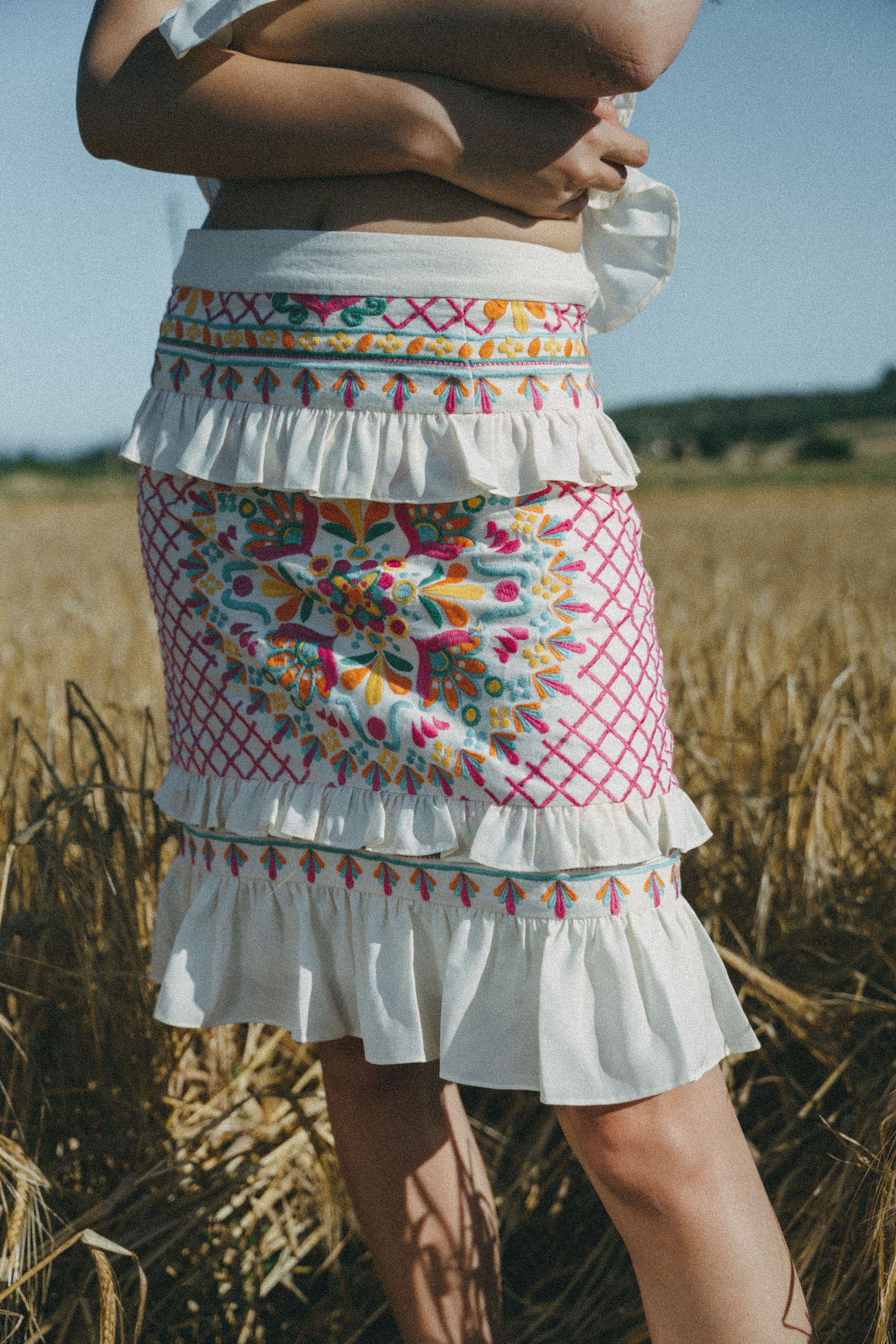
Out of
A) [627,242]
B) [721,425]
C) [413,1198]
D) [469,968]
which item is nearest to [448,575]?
[469,968]

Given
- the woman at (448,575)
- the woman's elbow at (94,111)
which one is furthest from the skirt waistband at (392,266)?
the woman's elbow at (94,111)

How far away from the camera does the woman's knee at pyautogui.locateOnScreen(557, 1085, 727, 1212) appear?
699 millimetres

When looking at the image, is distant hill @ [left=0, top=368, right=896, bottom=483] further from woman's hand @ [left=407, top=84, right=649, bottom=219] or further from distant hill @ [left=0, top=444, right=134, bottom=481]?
woman's hand @ [left=407, top=84, right=649, bottom=219]

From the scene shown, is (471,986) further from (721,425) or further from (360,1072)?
(721,425)

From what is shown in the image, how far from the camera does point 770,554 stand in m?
5.74

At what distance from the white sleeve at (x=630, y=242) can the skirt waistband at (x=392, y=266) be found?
14 cm

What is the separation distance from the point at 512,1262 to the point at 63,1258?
46 centimetres

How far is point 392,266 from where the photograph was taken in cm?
72

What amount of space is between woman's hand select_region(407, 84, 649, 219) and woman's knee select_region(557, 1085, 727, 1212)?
0.58 metres

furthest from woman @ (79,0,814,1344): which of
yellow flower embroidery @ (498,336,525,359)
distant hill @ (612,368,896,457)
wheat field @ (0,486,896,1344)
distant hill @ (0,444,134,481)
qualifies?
distant hill @ (0,444,134,481)

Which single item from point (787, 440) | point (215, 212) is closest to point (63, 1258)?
point (215, 212)

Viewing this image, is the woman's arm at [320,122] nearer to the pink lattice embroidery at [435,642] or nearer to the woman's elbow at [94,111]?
the woman's elbow at [94,111]

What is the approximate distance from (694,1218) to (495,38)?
2.40 ft

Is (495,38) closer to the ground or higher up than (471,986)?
higher up
